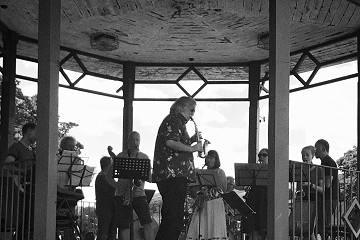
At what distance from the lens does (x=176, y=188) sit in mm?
7219

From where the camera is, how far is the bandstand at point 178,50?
643cm

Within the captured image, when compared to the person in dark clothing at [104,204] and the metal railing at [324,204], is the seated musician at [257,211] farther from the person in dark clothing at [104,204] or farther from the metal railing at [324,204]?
the person in dark clothing at [104,204]

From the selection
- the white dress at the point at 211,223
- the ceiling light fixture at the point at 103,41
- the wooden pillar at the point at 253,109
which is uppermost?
the ceiling light fixture at the point at 103,41

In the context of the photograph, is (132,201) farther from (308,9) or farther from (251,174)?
(308,9)

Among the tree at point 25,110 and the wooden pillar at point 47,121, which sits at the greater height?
the tree at point 25,110

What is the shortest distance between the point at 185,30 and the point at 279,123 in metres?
4.76

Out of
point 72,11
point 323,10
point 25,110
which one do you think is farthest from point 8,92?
point 25,110

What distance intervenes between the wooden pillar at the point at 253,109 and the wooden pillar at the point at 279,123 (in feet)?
19.6

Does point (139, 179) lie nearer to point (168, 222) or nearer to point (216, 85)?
point (168, 222)

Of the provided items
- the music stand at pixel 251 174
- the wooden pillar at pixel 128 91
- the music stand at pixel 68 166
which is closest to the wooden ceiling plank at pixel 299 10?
the music stand at pixel 251 174

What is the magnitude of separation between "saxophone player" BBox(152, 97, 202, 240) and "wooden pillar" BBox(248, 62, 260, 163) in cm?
516

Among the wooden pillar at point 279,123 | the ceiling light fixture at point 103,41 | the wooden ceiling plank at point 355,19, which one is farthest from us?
the ceiling light fixture at point 103,41

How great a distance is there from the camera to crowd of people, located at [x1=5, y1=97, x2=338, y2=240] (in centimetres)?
723

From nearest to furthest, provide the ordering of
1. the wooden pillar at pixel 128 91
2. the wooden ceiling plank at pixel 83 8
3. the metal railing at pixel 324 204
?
the metal railing at pixel 324 204 → the wooden ceiling plank at pixel 83 8 → the wooden pillar at pixel 128 91
